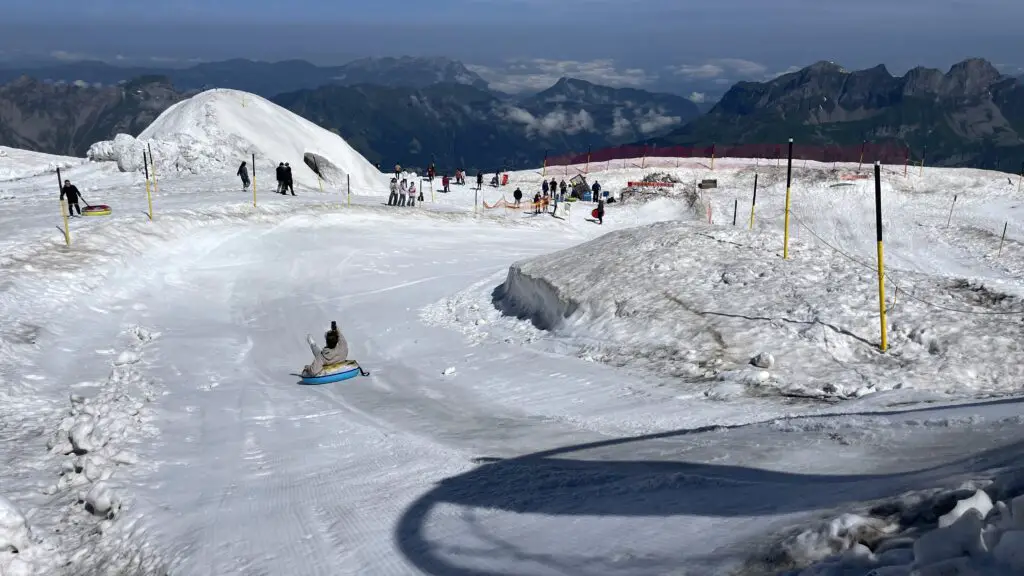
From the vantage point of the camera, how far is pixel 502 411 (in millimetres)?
13914

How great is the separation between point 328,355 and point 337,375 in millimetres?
527

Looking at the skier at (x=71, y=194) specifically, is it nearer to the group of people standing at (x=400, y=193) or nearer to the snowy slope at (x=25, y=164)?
the group of people standing at (x=400, y=193)

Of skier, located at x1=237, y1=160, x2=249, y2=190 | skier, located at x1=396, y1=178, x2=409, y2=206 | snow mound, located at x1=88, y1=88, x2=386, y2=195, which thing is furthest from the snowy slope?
skier, located at x1=396, y1=178, x2=409, y2=206

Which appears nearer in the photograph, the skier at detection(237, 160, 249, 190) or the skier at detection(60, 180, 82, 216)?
the skier at detection(60, 180, 82, 216)

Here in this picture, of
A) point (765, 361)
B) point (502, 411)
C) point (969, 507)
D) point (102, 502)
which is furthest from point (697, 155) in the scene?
point (969, 507)

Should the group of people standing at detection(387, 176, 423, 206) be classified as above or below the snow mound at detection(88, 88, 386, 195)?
below

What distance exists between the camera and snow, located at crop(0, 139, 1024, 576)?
691cm

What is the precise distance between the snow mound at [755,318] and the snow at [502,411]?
0.08 m

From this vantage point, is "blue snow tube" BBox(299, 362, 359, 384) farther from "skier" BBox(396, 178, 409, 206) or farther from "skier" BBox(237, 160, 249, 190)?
"skier" BBox(396, 178, 409, 206)

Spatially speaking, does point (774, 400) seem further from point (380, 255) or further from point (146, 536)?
point (380, 255)

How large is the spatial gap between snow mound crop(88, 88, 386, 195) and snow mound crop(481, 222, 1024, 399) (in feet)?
89.4

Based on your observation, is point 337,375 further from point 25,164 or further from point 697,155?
point 697,155

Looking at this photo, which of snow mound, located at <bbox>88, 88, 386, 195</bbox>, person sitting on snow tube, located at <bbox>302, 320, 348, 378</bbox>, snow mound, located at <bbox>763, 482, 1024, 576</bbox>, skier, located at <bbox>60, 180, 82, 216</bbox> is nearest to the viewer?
snow mound, located at <bbox>763, 482, 1024, 576</bbox>

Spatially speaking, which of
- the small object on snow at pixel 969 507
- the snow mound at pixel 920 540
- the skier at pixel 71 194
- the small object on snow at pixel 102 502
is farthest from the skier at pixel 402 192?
the small object on snow at pixel 969 507
